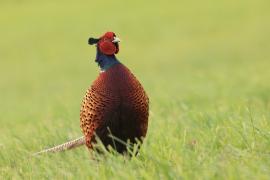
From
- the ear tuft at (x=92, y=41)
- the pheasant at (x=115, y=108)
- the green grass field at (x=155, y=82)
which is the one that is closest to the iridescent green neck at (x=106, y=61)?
the pheasant at (x=115, y=108)

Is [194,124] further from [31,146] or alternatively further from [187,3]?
[187,3]

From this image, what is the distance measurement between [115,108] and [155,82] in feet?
40.2

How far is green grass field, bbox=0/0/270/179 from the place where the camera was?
4.17 metres

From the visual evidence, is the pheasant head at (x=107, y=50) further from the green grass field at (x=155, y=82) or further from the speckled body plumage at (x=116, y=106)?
the green grass field at (x=155, y=82)

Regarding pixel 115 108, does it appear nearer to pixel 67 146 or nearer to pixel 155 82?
pixel 67 146

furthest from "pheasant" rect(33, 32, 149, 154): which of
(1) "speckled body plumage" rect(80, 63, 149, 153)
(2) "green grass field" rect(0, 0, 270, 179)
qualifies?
(2) "green grass field" rect(0, 0, 270, 179)

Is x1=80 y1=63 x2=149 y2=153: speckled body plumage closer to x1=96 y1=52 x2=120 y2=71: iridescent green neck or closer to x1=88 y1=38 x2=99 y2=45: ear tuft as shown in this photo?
x1=96 y1=52 x2=120 y2=71: iridescent green neck

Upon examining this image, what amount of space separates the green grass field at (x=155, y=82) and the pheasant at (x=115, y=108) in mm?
220

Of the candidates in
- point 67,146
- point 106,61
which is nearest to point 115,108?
point 106,61

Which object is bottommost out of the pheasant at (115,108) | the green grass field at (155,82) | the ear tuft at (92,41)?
the green grass field at (155,82)

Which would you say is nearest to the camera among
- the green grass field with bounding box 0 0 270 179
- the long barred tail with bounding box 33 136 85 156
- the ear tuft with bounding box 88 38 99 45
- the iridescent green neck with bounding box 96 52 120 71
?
the green grass field with bounding box 0 0 270 179

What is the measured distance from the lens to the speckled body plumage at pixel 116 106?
4.78m

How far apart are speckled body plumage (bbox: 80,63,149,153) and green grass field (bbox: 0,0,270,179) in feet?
0.74

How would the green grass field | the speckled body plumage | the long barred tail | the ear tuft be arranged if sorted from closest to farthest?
the green grass field, the speckled body plumage, the ear tuft, the long barred tail
